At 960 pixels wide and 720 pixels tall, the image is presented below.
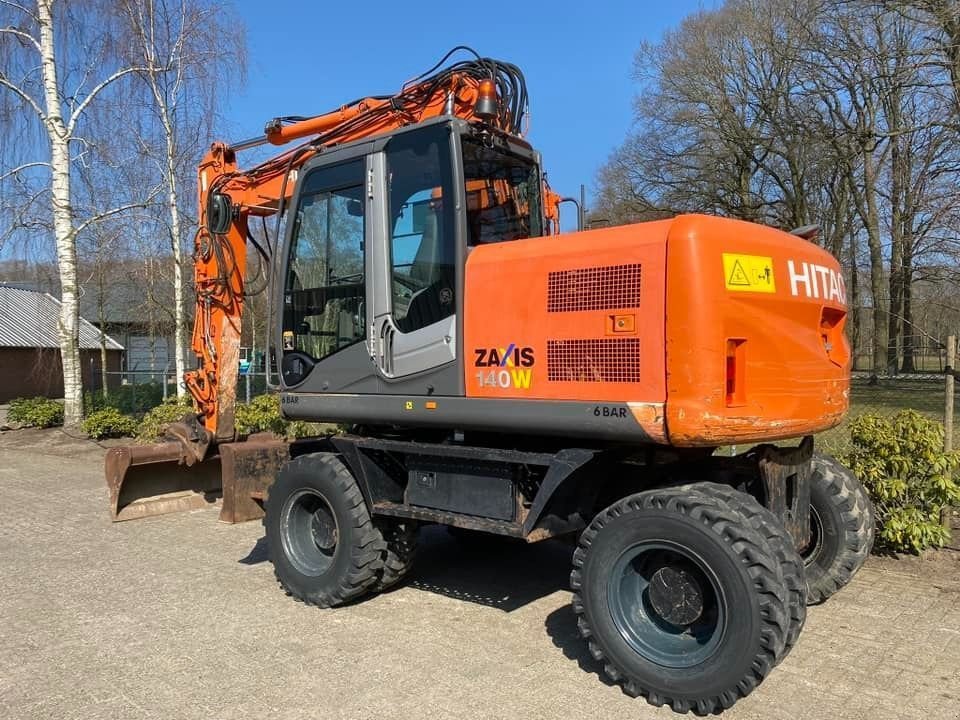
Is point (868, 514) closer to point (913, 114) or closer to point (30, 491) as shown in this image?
point (30, 491)

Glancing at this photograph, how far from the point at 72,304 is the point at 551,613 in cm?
1361

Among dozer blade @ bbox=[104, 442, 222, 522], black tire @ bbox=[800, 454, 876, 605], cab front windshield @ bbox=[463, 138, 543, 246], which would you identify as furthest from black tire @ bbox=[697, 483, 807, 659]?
dozer blade @ bbox=[104, 442, 222, 522]

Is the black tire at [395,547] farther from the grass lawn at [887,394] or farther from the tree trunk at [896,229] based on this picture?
the tree trunk at [896,229]

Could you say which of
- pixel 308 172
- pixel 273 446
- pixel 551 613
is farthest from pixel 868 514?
pixel 273 446

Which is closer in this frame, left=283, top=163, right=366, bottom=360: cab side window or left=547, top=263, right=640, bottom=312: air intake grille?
left=547, top=263, right=640, bottom=312: air intake grille

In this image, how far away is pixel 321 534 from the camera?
228 inches

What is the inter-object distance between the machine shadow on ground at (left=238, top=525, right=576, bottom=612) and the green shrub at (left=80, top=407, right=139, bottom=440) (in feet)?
29.3

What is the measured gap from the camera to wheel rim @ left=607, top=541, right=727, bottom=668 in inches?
154

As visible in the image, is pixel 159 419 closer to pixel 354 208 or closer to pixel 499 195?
pixel 354 208

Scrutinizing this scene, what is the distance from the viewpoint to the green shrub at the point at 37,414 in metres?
17.1

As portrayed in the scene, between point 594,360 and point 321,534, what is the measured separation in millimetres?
2715

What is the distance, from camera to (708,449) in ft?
15.1

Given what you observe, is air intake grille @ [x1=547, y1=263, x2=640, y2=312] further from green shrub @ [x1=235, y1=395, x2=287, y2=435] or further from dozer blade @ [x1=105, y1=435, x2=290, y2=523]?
green shrub @ [x1=235, y1=395, x2=287, y2=435]

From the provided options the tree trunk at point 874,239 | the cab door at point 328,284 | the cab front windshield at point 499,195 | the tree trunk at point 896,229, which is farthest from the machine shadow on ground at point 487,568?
the tree trunk at point 874,239
